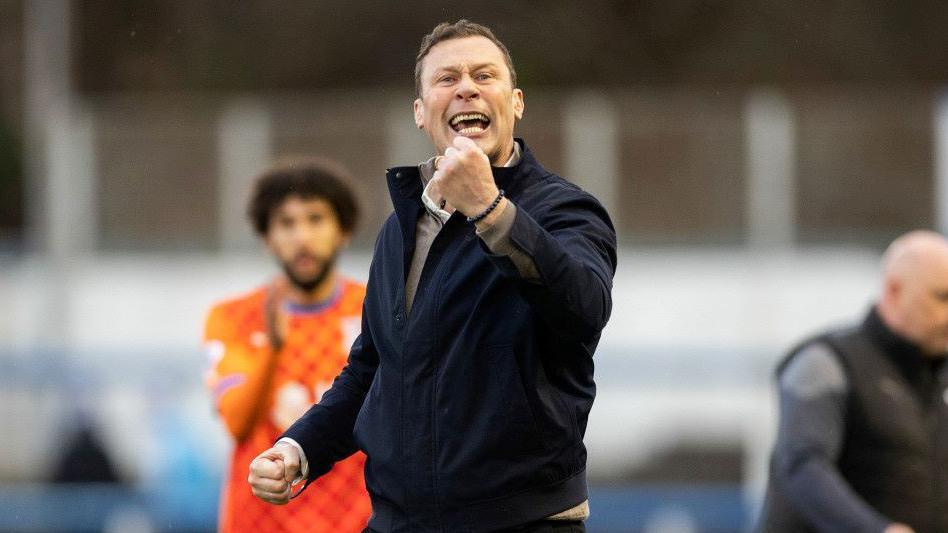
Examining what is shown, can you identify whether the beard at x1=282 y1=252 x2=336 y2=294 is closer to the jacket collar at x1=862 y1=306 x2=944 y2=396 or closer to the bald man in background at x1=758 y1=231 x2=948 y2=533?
the bald man in background at x1=758 y1=231 x2=948 y2=533

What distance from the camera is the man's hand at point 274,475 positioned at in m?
3.89

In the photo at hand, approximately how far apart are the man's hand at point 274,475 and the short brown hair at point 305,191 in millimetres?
2080

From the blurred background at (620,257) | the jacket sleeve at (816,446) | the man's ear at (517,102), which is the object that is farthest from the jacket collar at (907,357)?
the blurred background at (620,257)

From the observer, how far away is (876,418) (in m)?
5.49

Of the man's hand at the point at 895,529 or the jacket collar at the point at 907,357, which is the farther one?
the jacket collar at the point at 907,357

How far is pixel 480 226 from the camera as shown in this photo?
338cm

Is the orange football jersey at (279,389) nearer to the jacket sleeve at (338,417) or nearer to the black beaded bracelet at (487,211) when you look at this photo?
the jacket sleeve at (338,417)

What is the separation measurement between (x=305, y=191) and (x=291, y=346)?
1.96 ft

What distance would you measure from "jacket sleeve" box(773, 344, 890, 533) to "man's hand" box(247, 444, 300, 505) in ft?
6.43

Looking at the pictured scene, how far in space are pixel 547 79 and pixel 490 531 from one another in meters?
23.3

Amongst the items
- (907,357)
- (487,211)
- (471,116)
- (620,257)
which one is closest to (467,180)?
(487,211)

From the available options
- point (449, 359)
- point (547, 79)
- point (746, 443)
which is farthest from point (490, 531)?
point (547, 79)

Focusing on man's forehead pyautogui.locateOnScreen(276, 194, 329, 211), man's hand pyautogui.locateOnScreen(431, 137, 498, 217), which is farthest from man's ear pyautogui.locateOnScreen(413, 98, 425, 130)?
man's forehead pyautogui.locateOnScreen(276, 194, 329, 211)

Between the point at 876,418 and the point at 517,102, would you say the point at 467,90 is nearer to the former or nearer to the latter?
the point at 517,102
